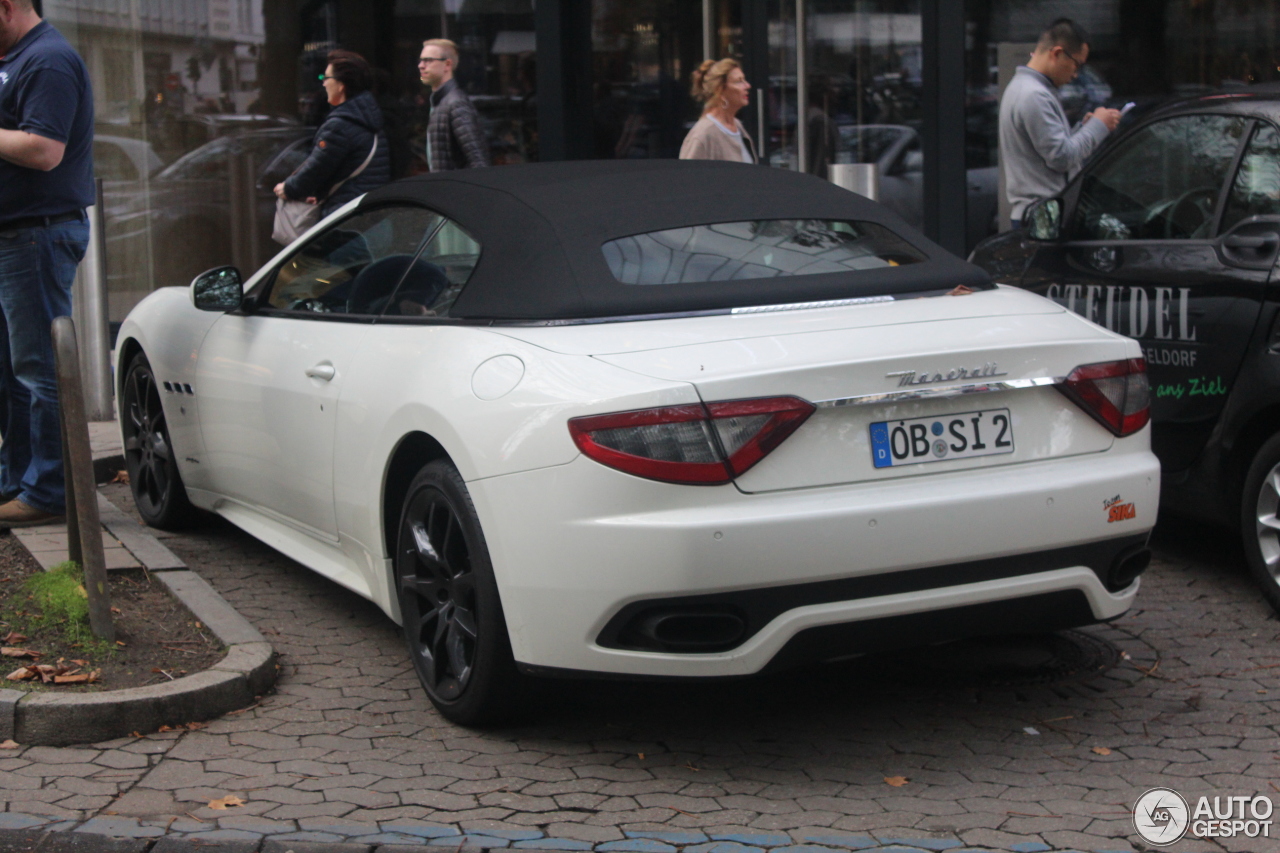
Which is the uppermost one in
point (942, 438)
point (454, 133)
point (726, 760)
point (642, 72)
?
point (642, 72)

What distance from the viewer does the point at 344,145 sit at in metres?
9.04

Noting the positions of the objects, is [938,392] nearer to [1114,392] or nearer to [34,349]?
[1114,392]

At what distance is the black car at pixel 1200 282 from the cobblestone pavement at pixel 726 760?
0.62 meters

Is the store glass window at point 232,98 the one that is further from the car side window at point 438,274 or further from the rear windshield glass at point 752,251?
the rear windshield glass at point 752,251

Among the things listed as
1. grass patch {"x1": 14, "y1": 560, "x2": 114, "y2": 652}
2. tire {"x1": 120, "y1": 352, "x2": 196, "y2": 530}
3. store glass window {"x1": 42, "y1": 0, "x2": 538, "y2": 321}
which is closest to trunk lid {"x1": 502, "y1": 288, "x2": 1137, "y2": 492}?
grass patch {"x1": 14, "y1": 560, "x2": 114, "y2": 652}

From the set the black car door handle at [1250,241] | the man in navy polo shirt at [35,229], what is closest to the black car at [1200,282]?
→ the black car door handle at [1250,241]

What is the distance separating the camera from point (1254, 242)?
525 centimetres

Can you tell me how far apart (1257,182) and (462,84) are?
877 centimetres

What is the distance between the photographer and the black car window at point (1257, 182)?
5.33 metres

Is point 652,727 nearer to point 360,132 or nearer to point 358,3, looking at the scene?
point 360,132

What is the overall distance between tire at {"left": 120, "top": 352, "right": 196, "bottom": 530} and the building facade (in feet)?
16.4

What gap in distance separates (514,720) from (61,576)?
196cm

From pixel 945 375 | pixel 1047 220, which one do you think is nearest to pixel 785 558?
pixel 945 375

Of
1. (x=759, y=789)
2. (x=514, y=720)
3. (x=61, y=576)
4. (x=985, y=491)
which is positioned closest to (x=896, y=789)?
(x=759, y=789)
